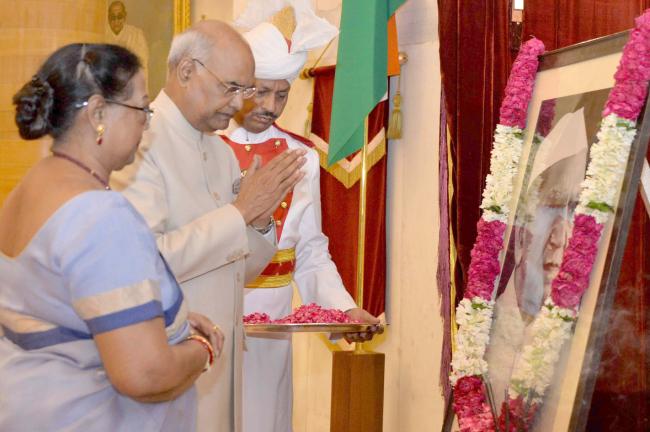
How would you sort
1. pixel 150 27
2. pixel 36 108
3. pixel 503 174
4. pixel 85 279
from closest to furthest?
pixel 85 279
pixel 36 108
pixel 503 174
pixel 150 27

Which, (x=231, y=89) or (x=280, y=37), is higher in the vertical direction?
(x=280, y=37)

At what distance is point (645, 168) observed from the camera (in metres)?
3.29

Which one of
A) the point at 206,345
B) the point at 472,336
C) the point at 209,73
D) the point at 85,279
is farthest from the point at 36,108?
the point at 472,336

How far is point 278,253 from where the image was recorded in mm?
4008

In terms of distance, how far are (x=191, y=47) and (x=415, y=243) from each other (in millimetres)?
2688

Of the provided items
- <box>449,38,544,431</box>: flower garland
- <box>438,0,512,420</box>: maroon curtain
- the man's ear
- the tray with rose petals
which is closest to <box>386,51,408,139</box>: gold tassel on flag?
<box>438,0,512,420</box>: maroon curtain

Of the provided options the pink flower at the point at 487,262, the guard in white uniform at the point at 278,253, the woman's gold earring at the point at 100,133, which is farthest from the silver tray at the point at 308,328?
the woman's gold earring at the point at 100,133

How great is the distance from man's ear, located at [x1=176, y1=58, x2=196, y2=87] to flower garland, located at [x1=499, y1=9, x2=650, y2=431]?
54.0 inches

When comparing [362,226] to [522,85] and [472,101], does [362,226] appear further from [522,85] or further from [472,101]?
[522,85]

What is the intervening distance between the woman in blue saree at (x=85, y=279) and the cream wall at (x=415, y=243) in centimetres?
319

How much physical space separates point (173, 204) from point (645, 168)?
62.8 inches

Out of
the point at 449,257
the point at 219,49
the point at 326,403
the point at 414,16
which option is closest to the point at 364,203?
the point at 449,257

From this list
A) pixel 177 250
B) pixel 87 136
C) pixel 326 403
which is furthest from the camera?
pixel 326 403

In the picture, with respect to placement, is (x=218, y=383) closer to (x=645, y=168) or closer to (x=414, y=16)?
(x=645, y=168)
